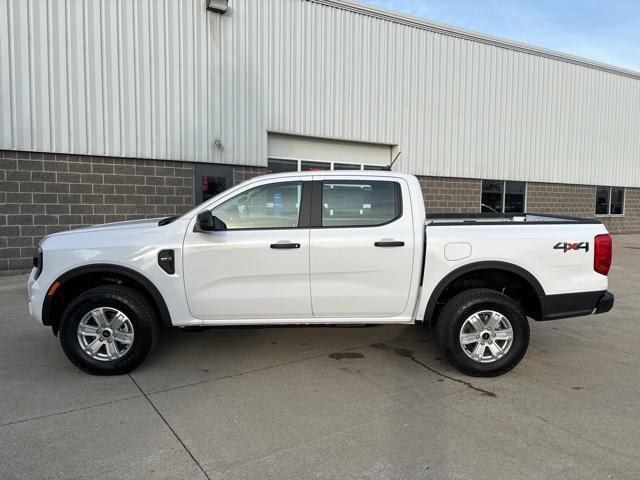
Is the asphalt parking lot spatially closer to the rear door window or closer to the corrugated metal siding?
the rear door window

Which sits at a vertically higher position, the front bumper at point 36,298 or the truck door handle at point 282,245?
the truck door handle at point 282,245

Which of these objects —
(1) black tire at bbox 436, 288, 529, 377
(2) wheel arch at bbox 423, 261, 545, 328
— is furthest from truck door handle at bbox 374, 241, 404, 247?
(1) black tire at bbox 436, 288, 529, 377

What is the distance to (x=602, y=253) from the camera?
14.3 ft

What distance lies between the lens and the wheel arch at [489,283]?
4312 mm

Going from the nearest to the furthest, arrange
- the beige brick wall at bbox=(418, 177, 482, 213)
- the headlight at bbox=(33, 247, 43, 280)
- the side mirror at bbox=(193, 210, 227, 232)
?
the side mirror at bbox=(193, 210, 227, 232) → the headlight at bbox=(33, 247, 43, 280) → the beige brick wall at bbox=(418, 177, 482, 213)

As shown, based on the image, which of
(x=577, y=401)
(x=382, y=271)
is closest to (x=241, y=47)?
(x=382, y=271)

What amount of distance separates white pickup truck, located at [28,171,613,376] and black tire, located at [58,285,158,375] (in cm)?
1

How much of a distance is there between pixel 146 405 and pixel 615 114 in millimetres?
21120

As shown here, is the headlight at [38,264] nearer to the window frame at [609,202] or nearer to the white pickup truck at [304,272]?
the white pickup truck at [304,272]

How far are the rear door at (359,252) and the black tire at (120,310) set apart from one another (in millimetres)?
1518

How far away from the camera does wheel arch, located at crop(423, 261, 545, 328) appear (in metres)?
4.31

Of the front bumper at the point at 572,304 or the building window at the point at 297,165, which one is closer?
the front bumper at the point at 572,304

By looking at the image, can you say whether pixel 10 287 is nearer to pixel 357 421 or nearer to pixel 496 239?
pixel 357 421

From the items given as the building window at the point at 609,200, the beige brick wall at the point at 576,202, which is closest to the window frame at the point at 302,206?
the beige brick wall at the point at 576,202
